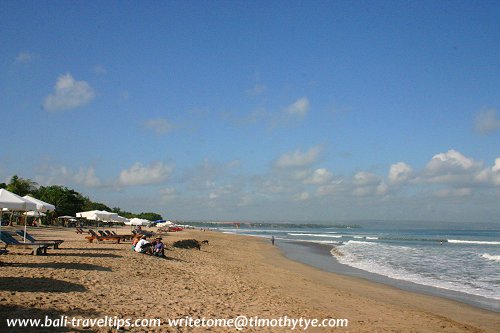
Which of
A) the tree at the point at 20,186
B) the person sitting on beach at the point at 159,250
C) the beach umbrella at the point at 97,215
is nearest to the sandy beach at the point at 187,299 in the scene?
the person sitting on beach at the point at 159,250

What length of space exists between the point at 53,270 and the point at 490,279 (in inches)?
753

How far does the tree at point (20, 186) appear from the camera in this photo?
56.0 metres

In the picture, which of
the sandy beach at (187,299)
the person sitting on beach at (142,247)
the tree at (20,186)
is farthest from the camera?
the tree at (20,186)

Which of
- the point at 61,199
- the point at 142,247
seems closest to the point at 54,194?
the point at 61,199

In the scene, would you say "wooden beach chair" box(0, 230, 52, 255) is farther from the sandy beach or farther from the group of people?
the group of people

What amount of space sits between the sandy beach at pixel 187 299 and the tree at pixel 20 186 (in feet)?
155

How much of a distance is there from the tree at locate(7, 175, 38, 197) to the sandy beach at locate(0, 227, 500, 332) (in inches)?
1855

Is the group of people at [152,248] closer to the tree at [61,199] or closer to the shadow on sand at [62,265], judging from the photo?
the shadow on sand at [62,265]

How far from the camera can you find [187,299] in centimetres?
934

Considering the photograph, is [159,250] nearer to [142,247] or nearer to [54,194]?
[142,247]

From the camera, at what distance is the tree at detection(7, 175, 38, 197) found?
55994mm

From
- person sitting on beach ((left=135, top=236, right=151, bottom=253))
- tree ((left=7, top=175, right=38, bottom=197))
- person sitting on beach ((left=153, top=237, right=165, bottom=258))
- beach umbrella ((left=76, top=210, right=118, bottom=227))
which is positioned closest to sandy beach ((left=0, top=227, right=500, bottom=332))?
person sitting on beach ((left=153, top=237, right=165, bottom=258))

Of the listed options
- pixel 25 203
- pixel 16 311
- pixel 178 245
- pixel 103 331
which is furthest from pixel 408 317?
pixel 178 245

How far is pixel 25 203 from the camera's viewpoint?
510 inches
